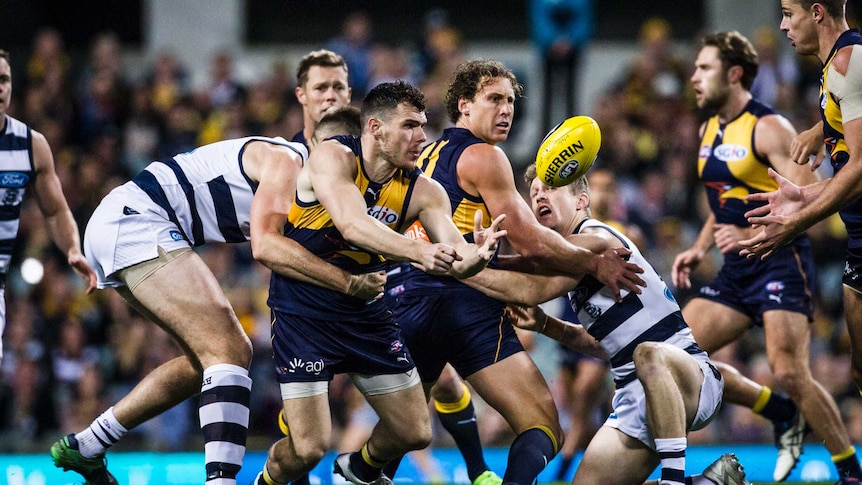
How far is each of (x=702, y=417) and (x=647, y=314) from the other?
1.93ft

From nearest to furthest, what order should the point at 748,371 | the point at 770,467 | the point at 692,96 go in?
the point at 770,467, the point at 748,371, the point at 692,96

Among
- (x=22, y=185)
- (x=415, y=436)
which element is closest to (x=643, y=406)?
(x=415, y=436)

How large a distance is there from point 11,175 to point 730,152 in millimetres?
4508

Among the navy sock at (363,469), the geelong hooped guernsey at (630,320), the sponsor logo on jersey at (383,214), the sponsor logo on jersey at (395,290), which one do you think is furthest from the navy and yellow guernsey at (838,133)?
the navy sock at (363,469)

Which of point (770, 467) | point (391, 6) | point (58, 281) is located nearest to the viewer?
point (770, 467)

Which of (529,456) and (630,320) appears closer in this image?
(529,456)

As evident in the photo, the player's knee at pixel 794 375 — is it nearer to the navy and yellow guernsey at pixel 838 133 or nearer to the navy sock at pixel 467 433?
the navy and yellow guernsey at pixel 838 133

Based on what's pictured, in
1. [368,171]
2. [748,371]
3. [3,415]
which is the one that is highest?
→ [368,171]

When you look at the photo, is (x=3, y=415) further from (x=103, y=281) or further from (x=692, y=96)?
(x=692, y=96)

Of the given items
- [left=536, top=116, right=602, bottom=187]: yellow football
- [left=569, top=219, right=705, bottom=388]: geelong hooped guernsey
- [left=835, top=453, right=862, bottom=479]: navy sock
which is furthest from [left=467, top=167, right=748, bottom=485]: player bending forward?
[left=835, top=453, right=862, bottom=479]: navy sock

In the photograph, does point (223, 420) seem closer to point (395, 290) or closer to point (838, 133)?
point (395, 290)

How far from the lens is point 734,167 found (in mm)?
7047

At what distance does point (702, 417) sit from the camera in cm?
551

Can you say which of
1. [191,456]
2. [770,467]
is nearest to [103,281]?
[191,456]
